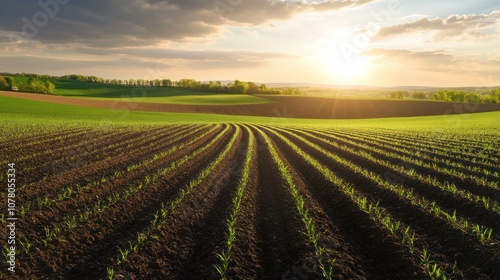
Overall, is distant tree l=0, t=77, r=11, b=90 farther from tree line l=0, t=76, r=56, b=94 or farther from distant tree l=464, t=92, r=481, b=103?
distant tree l=464, t=92, r=481, b=103

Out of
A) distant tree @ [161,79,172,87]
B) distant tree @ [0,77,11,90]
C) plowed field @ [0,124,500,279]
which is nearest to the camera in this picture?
plowed field @ [0,124,500,279]

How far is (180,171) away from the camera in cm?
1500

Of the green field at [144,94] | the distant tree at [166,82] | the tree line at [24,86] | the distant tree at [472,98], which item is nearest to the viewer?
the green field at [144,94]

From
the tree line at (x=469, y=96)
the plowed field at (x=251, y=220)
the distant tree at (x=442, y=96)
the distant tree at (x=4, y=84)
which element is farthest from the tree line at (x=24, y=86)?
the distant tree at (x=442, y=96)

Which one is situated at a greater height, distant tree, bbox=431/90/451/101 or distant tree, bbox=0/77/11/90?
distant tree, bbox=431/90/451/101

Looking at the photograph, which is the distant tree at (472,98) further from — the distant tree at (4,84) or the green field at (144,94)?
the distant tree at (4,84)

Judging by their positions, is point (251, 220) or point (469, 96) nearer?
point (251, 220)

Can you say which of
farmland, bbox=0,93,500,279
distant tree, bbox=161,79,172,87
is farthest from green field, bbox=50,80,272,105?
farmland, bbox=0,93,500,279

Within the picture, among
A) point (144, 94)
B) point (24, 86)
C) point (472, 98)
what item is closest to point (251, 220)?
point (24, 86)

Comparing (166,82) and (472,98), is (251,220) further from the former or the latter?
(166,82)

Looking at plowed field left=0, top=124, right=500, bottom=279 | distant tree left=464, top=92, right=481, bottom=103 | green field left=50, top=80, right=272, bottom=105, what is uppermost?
distant tree left=464, top=92, right=481, bottom=103

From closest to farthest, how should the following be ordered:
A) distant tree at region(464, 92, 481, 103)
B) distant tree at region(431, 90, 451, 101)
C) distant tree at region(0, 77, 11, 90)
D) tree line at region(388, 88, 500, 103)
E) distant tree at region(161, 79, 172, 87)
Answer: distant tree at region(0, 77, 11, 90)
tree line at region(388, 88, 500, 103)
distant tree at region(464, 92, 481, 103)
distant tree at region(431, 90, 451, 101)
distant tree at region(161, 79, 172, 87)

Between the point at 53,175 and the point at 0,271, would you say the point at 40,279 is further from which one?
the point at 53,175

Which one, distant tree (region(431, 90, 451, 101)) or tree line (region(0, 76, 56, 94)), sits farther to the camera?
distant tree (region(431, 90, 451, 101))
